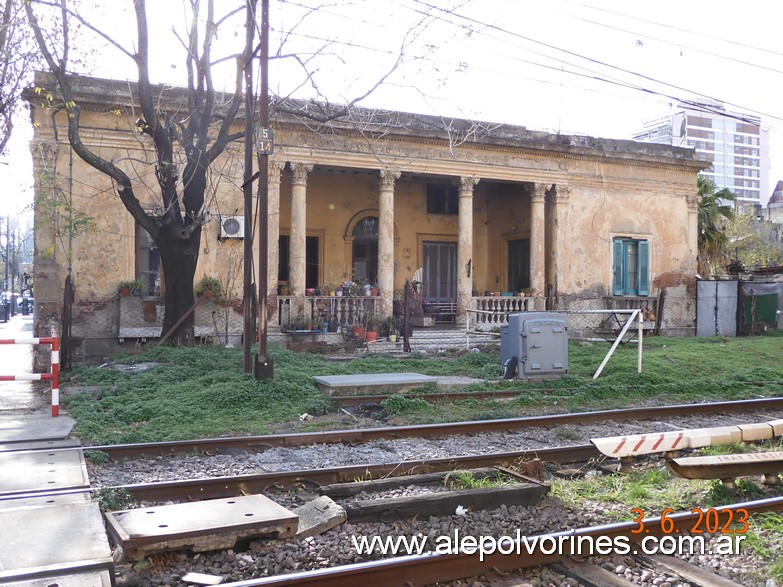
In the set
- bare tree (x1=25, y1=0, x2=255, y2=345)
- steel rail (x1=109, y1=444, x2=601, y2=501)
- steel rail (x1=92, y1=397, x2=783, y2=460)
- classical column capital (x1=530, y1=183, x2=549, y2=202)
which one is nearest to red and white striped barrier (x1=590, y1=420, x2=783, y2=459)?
steel rail (x1=109, y1=444, x2=601, y2=501)

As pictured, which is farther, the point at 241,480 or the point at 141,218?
the point at 141,218

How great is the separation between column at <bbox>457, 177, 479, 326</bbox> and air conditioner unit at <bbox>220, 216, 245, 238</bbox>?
6.31 m

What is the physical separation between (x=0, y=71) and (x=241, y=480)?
38.9 ft

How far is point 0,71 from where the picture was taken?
13.8m

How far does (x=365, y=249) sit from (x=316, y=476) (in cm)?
1573

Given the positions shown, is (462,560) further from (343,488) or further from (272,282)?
(272,282)

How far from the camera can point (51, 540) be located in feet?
13.9

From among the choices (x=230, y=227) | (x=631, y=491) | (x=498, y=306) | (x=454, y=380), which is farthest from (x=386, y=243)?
(x=631, y=491)

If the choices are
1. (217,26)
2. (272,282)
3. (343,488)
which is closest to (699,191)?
(272,282)

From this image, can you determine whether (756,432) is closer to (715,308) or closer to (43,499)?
(43,499)

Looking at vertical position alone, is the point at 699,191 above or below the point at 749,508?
above

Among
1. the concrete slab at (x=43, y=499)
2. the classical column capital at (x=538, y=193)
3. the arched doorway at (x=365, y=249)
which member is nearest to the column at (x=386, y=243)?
the arched doorway at (x=365, y=249)

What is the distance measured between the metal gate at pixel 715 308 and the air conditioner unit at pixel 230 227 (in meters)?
15.0

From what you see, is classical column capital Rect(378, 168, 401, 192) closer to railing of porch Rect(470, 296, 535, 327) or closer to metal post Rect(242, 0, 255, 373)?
railing of porch Rect(470, 296, 535, 327)
